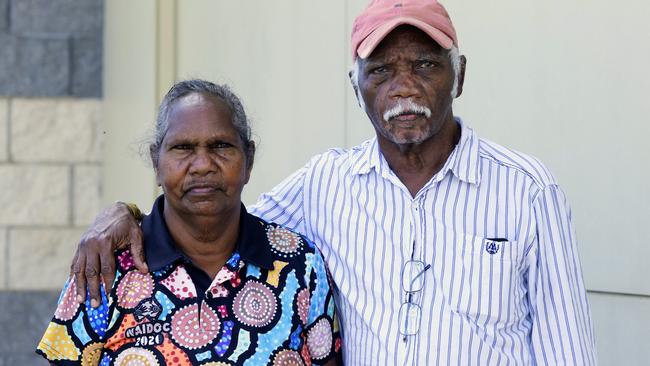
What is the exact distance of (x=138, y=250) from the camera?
278 centimetres

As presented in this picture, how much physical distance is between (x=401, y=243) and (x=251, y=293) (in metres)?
0.39

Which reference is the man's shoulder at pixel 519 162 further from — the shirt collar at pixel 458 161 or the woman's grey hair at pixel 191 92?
the woman's grey hair at pixel 191 92

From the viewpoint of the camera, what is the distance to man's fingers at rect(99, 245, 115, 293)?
2.73 meters

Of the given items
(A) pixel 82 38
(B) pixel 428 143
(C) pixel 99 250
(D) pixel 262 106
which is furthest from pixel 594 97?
(A) pixel 82 38

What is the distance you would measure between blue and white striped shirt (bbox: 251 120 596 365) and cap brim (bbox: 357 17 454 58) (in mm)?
246

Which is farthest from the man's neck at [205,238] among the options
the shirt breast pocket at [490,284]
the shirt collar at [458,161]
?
the shirt breast pocket at [490,284]

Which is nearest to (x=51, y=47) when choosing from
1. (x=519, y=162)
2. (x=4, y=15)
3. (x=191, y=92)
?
(x=4, y=15)

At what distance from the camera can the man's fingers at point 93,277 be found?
8.84 ft

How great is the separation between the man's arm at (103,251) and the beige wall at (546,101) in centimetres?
73

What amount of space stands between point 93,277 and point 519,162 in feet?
3.41

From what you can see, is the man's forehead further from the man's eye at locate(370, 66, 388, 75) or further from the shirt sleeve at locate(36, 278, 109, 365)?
the shirt sleeve at locate(36, 278, 109, 365)

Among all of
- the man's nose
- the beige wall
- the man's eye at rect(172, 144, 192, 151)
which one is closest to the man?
the man's nose

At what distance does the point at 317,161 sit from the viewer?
307 centimetres

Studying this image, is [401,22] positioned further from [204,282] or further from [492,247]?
[204,282]
